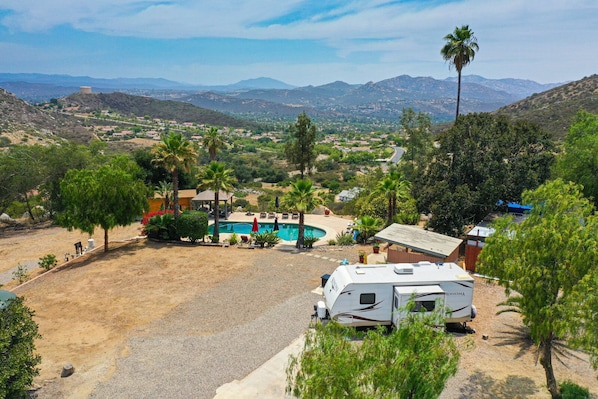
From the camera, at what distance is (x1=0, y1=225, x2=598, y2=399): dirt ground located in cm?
1235

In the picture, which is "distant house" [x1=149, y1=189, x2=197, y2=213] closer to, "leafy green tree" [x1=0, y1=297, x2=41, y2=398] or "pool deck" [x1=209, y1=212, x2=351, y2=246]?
"pool deck" [x1=209, y1=212, x2=351, y2=246]

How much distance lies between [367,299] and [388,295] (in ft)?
2.48

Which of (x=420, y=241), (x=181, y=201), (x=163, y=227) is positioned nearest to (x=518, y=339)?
(x=420, y=241)

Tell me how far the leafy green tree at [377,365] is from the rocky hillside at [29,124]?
331 feet

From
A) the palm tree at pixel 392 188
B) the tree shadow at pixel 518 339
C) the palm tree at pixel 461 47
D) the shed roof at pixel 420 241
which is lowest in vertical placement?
the tree shadow at pixel 518 339

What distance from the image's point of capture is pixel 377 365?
276 inches

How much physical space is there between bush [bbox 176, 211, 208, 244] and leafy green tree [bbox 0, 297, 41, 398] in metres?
14.8

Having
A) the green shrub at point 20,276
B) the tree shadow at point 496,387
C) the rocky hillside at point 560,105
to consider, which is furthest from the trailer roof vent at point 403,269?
the rocky hillside at point 560,105

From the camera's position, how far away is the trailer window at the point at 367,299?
14.3m

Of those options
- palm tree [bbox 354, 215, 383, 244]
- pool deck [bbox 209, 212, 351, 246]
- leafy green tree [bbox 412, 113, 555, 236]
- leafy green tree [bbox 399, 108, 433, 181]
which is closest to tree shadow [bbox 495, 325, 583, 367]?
leafy green tree [bbox 412, 113, 555, 236]

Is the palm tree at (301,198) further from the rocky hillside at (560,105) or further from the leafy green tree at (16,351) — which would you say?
the rocky hillside at (560,105)

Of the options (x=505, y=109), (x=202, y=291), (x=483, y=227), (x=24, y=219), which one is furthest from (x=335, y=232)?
(x=505, y=109)

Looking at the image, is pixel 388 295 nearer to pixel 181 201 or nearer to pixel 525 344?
pixel 525 344

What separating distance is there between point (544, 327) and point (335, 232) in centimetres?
2183
